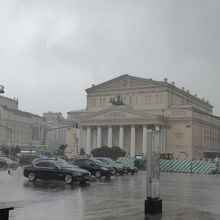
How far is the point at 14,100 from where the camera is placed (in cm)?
16688

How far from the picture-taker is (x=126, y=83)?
10706cm

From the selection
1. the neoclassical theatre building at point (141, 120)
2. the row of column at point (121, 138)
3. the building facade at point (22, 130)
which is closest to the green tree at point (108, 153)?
the neoclassical theatre building at point (141, 120)

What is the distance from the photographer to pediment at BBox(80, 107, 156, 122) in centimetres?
9579

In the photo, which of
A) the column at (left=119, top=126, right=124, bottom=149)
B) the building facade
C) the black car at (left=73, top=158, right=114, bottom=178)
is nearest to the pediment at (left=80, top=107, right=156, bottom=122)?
the column at (left=119, top=126, right=124, bottom=149)

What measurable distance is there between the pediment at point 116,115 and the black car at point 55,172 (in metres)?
67.7

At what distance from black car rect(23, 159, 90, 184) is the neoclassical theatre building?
219ft

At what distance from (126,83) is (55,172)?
81.8 metres

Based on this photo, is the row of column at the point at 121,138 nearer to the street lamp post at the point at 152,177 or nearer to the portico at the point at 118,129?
the portico at the point at 118,129

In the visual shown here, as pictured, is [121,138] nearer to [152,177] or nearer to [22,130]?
[22,130]

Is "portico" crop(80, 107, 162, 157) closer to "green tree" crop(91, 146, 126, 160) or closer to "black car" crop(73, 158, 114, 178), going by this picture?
"green tree" crop(91, 146, 126, 160)

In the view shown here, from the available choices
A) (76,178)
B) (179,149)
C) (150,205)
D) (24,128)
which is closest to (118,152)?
(179,149)

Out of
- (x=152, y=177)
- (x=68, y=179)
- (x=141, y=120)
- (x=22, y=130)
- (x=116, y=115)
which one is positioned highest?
(x=116, y=115)

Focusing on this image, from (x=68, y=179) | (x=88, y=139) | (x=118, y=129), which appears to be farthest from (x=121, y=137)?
(x=68, y=179)

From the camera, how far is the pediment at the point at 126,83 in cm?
10381
